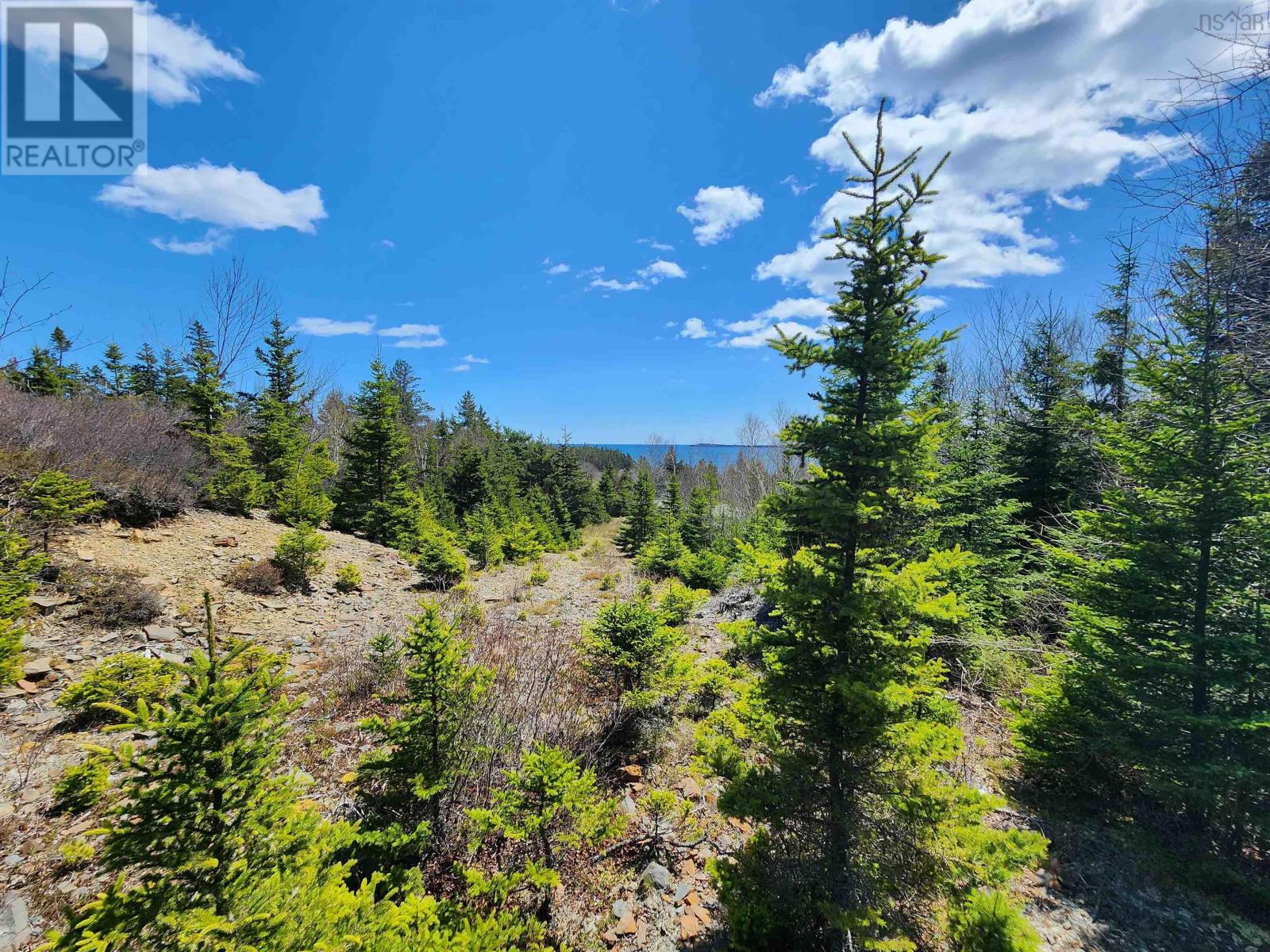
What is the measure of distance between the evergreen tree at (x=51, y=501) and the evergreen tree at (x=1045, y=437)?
20.4 meters

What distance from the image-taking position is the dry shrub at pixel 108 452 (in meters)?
9.41

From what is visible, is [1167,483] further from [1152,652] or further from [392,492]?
[392,492]

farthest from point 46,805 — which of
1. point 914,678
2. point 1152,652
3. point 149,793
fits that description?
point 1152,652

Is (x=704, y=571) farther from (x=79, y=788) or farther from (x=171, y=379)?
(x=171, y=379)

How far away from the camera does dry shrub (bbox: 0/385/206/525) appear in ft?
30.9

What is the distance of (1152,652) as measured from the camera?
16.6ft

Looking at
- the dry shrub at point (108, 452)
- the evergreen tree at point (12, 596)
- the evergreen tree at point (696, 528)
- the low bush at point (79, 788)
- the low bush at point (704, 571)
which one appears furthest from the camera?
the evergreen tree at point (696, 528)

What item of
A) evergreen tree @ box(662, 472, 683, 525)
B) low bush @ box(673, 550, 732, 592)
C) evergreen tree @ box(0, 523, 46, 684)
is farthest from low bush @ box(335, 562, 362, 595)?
evergreen tree @ box(662, 472, 683, 525)

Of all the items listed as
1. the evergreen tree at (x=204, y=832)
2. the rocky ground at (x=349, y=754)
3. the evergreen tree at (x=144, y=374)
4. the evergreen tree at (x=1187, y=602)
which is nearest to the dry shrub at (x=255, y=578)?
the rocky ground at (x=349, y=754)

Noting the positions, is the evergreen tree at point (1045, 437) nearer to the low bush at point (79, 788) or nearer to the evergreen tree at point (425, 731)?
the evergreen tree at point (425, 731)

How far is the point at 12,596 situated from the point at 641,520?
2215cm

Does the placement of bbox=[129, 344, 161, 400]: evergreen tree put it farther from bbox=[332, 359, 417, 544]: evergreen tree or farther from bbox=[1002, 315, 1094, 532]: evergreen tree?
bbox=[1002, 315, 1094, 532]: evergreen tree

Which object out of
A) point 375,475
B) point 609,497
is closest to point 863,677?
point 375,475

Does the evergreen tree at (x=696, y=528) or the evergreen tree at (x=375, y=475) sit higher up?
the evergreen tree at (x=375, y=475)
